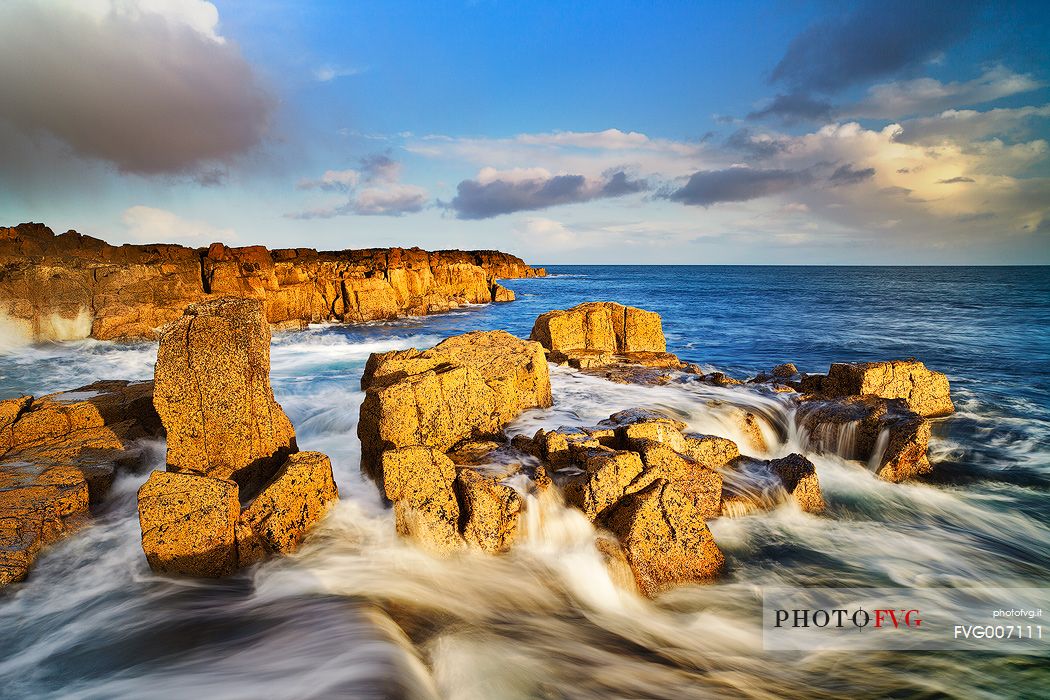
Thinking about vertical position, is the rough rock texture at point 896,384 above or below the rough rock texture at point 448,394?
below

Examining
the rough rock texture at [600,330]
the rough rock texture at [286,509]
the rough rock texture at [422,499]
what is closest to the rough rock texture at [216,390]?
the rough rock texture at [286,509]

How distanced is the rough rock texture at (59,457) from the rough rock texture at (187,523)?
144cm

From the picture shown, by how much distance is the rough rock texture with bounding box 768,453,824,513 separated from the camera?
735cm

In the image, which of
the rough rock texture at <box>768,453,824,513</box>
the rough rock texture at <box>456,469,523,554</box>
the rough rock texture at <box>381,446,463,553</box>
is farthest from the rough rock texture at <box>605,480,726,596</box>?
the rough rock texture at <box>768,453,824,513</box>

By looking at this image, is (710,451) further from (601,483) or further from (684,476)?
(601,483)

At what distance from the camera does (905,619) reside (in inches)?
213

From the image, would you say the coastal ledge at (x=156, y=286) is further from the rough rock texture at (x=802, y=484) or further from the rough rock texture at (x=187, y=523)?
the rough rock texture at (x=802, y=484)

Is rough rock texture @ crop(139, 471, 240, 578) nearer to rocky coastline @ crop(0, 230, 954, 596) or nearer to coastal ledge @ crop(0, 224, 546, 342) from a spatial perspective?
rocky coastline @ crop(0, 230, 954, 596)

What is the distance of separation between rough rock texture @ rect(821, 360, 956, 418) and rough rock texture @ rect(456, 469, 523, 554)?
9.40 metres

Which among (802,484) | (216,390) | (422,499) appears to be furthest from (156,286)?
(802,484)

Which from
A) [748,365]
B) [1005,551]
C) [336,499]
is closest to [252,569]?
[336,499]

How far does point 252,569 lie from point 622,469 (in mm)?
4251

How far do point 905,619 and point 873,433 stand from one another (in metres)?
4.64

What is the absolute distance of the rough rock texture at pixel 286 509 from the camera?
17.9 feet
